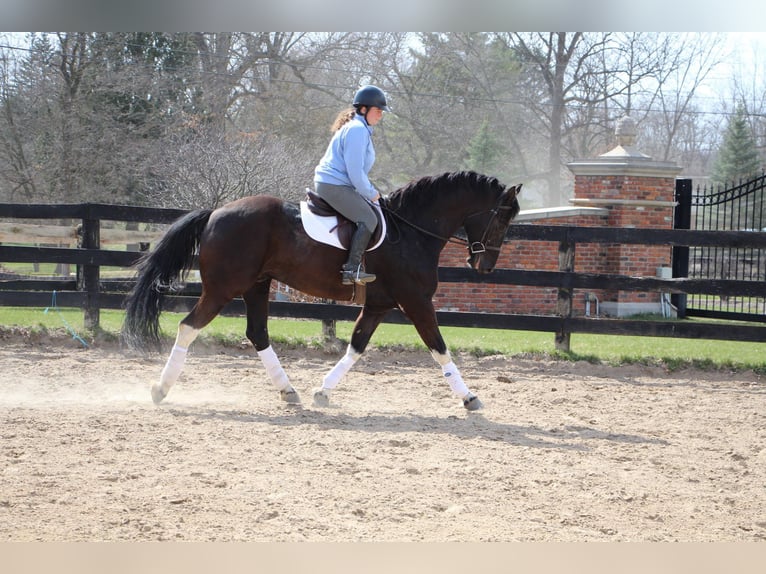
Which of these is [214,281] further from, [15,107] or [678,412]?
[15,107]

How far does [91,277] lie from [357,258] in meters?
4.80

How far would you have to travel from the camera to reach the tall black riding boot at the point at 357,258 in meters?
6.21

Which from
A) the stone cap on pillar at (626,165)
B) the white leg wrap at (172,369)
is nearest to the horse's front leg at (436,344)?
the white leg wrap at (172,369)

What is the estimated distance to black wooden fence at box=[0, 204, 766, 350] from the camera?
9.23 meters

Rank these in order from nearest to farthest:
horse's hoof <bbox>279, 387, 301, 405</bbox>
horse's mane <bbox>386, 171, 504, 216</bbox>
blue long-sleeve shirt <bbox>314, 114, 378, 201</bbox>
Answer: blue long-sleeve shirt <bbox>314, 114, 378, 201</bbox>
horse's hoof <bbox>279, 387, 301, 405</bbox>
horse's mane <bbox>386, 171, 504, 216</bbox>

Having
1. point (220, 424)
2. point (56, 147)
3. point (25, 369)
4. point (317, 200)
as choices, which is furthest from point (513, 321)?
point (56, 147)

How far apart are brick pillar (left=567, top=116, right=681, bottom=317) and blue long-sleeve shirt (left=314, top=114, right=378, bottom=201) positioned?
9724 millimetres

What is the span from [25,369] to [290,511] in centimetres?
498

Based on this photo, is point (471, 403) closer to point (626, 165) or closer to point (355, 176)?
point (355, 176)

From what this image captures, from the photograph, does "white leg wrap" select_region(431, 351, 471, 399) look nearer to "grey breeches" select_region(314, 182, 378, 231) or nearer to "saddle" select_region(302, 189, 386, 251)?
"saddle" select_region(302, 189, 386, 251)

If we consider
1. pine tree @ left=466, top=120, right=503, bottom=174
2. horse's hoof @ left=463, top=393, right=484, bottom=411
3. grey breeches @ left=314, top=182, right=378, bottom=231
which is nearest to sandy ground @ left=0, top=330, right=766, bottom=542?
horse's hoof @ left=463, top=393, right=484, bottom=411

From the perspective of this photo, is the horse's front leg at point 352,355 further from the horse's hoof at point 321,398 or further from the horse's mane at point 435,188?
the horse's mane at point 435,188

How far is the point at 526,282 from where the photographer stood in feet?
30.8

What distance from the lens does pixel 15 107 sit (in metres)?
20.5
